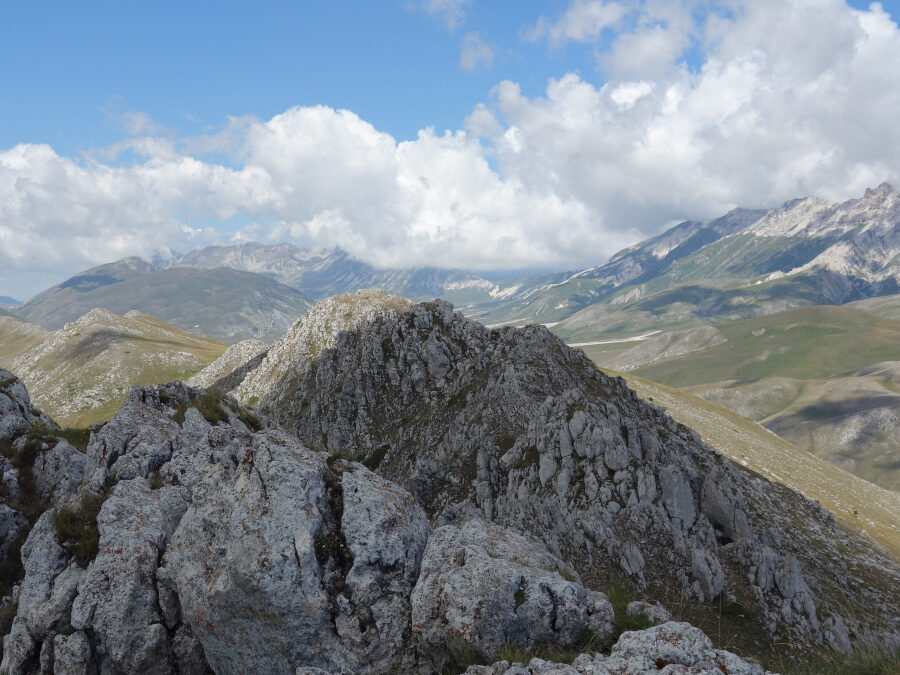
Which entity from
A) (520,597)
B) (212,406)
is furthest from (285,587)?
(212,406)

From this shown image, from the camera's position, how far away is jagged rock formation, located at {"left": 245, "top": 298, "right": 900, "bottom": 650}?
30.8 metres

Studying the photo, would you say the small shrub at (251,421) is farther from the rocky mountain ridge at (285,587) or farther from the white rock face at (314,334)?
the white rock face at (314,334)

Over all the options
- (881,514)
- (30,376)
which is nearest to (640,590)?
(881,514)

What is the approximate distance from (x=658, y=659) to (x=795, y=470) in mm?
102232

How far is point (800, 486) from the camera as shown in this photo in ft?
247

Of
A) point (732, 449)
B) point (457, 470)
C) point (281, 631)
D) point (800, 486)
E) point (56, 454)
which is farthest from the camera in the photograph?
point (732, 449)

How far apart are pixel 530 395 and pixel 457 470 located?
12843 millimetres

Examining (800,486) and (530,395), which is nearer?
(530,395)

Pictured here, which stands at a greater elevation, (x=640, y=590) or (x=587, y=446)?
(x=587, y=446)

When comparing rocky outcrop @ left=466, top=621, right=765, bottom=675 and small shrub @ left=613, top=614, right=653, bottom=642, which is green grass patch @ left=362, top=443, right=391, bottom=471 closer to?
small shrub @ left=613, top=614, right=653, bottom=642

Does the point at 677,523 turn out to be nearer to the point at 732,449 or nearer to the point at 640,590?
the point at 640,590

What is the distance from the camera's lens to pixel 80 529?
15.8 metres

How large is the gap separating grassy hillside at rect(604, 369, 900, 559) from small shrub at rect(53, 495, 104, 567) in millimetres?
77072

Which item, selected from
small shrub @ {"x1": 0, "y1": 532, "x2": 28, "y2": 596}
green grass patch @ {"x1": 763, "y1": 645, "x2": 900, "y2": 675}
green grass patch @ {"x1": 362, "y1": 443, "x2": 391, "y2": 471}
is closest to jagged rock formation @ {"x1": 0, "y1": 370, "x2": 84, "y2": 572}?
small shrub @ {"x1": 0, "y1": 532, "x2": 28, "y2": 596}
